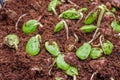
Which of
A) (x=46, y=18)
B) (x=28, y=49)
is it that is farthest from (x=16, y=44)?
(x=46, y=18)

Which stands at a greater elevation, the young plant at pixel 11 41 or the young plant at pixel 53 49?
the young plant at pixel 11 41

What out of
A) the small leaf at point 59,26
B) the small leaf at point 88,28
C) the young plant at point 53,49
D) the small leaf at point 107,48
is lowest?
the small leaf at point 107,48

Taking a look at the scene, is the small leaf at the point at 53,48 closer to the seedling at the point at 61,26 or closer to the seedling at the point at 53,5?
the seedling at the point at 61,26

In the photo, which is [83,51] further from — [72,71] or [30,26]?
[30,26]

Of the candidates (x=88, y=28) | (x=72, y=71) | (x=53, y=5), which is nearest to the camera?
(x=72, y=71)

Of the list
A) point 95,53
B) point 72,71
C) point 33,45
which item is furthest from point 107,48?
point 33,45

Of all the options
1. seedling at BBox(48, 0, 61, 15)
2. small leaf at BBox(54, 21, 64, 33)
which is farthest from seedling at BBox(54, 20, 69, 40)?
seedling at BBox(48, 0, 61, 15)

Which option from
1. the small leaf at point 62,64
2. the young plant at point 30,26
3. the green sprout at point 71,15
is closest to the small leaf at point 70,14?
the green sprout at point 71,15

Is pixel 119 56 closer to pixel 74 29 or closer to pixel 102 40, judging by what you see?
pixel 102 40
